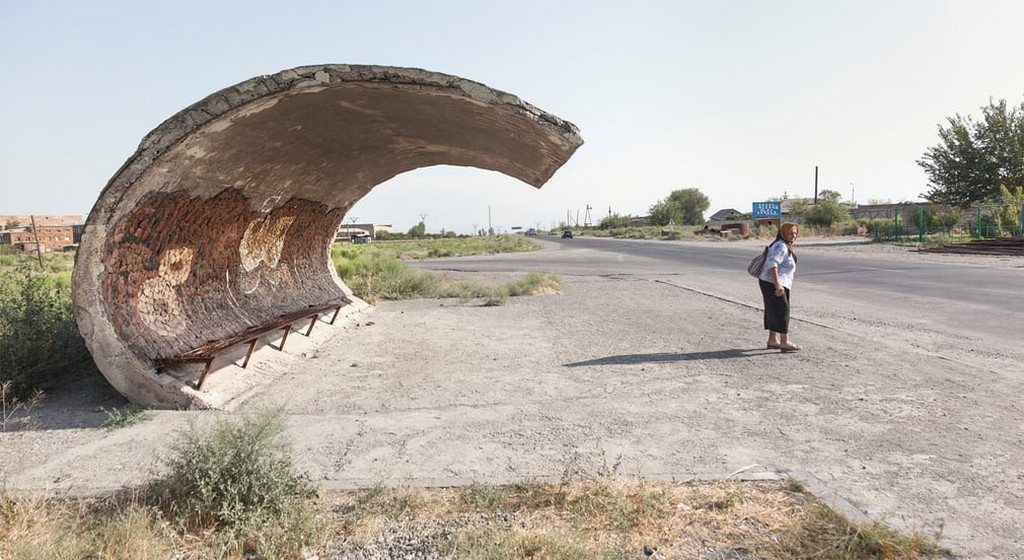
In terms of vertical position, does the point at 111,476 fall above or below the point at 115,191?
below

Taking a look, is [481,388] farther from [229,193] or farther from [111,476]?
[229,193]

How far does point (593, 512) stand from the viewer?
3.57 m

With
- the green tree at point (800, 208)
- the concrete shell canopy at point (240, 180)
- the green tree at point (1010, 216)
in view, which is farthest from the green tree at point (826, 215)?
the concrete shell canopy at point (240, 180)

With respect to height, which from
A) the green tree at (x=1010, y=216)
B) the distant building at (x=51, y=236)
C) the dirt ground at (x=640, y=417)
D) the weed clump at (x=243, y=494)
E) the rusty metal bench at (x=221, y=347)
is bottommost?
the dirt ground at (x=640, y=417)

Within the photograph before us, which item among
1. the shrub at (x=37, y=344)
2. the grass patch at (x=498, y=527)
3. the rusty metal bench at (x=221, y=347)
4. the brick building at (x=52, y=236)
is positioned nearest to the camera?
the grass patch at (x=498, y=527)

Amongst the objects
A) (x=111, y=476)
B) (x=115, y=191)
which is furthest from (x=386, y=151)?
(x=111, y=476)

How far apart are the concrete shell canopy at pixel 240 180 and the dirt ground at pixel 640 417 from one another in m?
0.85

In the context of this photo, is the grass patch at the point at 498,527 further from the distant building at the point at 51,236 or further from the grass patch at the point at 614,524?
the distant building at the point at 51,236

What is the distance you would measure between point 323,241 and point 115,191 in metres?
7.05

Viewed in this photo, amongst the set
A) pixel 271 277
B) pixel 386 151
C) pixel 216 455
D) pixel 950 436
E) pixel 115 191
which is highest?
pixel 386 151

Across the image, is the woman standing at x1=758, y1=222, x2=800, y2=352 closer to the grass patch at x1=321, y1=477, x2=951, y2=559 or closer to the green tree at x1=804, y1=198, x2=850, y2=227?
the grass patch at x1=321, y1=477, x2=951, y2=559

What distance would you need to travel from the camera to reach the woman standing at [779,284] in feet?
26.7

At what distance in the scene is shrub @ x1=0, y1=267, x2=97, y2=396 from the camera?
20.3 ft

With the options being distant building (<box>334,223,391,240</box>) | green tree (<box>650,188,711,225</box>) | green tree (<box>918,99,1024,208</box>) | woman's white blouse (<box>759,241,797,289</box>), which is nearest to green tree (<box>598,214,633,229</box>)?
green tree (<box>650,188,711,225</box>)
